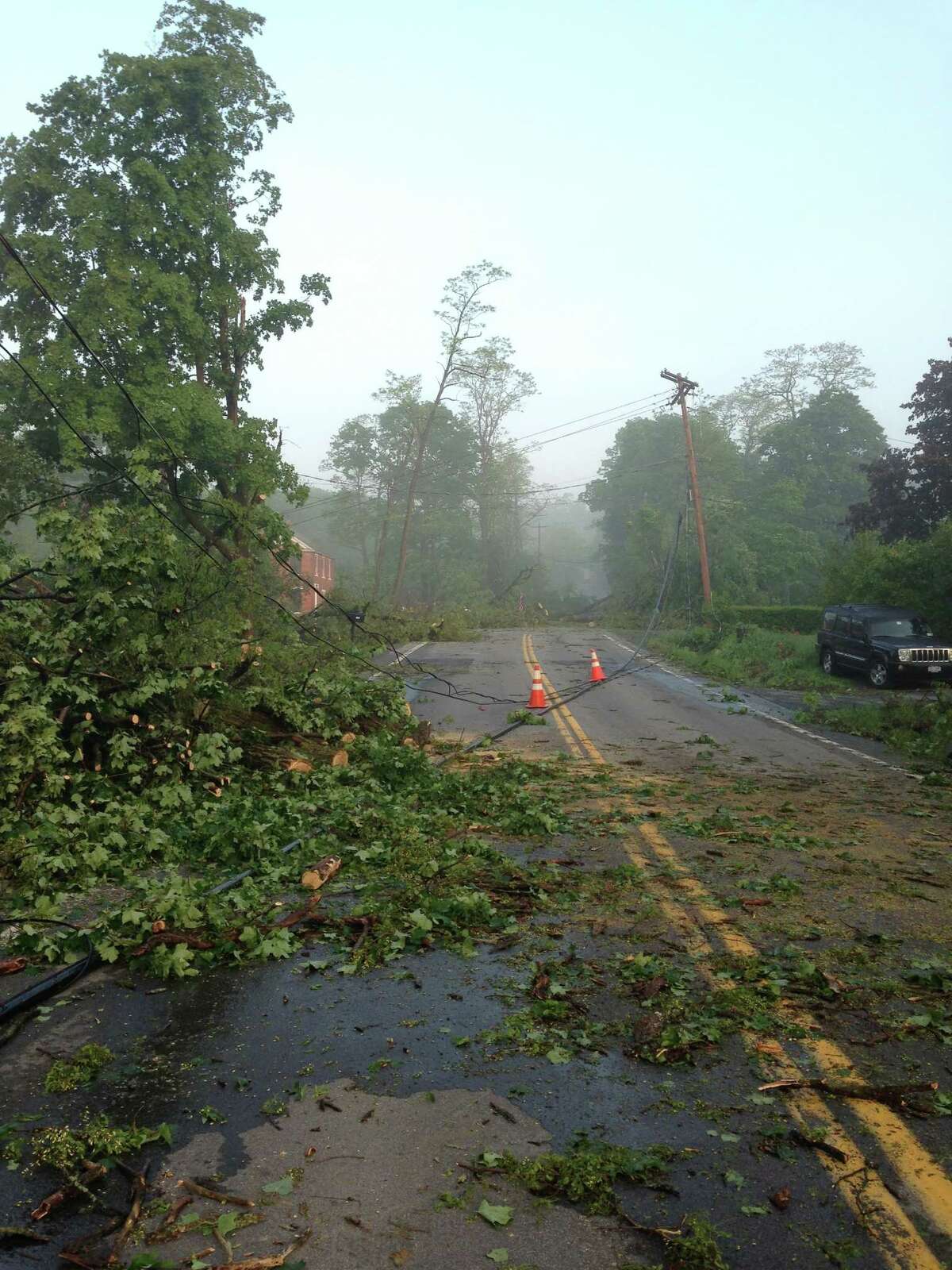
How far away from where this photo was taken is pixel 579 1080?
4.23 meters

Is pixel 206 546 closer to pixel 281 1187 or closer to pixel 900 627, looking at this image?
pixel 281 1187

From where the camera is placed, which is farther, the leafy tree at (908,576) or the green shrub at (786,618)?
the green shrub at (786,618)

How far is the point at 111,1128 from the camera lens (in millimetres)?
3852

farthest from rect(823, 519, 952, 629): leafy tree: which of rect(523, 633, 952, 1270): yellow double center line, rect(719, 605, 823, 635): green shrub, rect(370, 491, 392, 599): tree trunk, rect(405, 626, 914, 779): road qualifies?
rect(370, 491, 392, 599): tree trunk

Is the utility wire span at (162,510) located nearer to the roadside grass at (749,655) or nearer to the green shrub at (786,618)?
the roadside grass at (749,655)

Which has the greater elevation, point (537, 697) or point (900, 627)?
point (900, 627)

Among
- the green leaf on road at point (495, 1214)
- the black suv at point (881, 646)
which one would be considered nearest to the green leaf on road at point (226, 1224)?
the green leaf on road at point (495, 1214)

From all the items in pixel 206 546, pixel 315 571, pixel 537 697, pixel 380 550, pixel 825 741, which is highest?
pixel 380 550

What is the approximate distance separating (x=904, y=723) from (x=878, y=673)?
6.80 metres

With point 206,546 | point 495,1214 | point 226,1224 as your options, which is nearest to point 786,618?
point 206,546

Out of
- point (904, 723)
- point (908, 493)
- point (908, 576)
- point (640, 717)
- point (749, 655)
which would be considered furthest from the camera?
point (908, 493)

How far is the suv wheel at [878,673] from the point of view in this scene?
21.7 m

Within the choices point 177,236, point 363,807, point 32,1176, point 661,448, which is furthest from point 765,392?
point 32,1176

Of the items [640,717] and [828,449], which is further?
[828,449]
